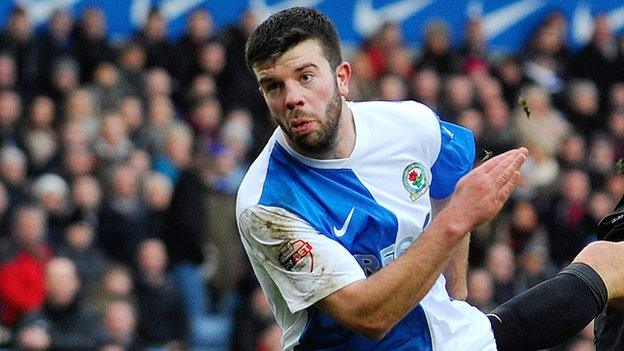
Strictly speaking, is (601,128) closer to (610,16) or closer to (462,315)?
(610,16)

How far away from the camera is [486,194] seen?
512cm

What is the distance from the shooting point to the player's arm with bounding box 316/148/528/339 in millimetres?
5125

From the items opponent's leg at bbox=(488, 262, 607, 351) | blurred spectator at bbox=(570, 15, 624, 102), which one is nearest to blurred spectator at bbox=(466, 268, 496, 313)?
blurred spectator at bbox=(570, 15, 624, 102)

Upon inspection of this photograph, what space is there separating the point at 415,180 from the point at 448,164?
172 millimetres

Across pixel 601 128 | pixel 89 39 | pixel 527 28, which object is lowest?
pixel 601 128

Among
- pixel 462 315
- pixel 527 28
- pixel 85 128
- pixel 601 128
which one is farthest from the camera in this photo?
pixel 527 28

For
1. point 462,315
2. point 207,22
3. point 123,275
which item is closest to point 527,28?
point 207,22

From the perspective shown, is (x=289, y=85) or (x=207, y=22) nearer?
(x=289, y=85)

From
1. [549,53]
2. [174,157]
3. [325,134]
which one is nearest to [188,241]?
[174,157]

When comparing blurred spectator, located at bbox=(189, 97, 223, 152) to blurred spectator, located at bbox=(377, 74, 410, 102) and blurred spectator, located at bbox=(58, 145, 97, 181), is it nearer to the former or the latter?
blurred spectator, located at bbox=(58, 145, 97, 181)

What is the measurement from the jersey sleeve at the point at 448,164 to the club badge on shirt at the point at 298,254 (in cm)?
64

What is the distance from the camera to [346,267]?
5.33 metres

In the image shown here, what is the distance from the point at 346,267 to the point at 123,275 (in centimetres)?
609

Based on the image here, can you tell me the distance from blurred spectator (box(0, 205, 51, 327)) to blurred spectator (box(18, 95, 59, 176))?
2.49ft
